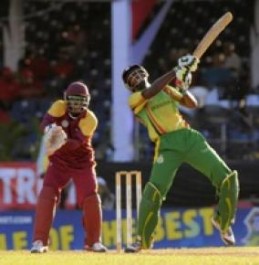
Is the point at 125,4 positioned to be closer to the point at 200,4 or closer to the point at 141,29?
the point at 141,29

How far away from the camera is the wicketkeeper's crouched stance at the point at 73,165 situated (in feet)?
35.3

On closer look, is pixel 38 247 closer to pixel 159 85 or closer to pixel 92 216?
pixel 92 216

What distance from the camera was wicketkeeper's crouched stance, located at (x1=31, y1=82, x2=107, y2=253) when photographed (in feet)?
35.3

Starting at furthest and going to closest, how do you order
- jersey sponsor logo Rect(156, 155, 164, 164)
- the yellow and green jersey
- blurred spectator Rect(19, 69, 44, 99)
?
blurred spectator Rect(19, 69, 44, 99) < the yellow and green jersey < jersey sponsor logo Rect(156, 155, 164, 164)

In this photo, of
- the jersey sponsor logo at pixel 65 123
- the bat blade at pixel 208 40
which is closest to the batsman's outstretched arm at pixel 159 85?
the bat blade at pixel 208 40

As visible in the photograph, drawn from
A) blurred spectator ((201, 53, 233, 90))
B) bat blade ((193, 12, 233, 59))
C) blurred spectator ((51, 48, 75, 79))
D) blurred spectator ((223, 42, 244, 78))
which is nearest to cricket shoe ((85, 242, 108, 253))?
bat blade ((193, 12, 233, 59))

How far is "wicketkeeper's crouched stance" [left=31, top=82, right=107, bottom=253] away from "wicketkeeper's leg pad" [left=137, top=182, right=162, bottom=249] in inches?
17.4

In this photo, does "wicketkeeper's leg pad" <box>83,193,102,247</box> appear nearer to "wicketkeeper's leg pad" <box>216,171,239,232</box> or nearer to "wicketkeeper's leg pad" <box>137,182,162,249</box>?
"wicketkeeper's leg pad" <box>137,182,162,249</box>

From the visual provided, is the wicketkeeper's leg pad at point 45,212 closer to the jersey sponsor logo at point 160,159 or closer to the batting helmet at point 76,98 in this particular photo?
the batting helmet at point 76,98

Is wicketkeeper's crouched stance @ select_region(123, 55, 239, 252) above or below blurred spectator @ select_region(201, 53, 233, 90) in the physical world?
below

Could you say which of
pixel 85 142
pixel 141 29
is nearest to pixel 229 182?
pixel 85 142

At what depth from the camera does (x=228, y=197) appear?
10609 mm

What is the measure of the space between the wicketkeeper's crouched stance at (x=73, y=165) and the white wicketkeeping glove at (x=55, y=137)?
82mm

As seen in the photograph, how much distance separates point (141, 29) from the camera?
19.1 m
